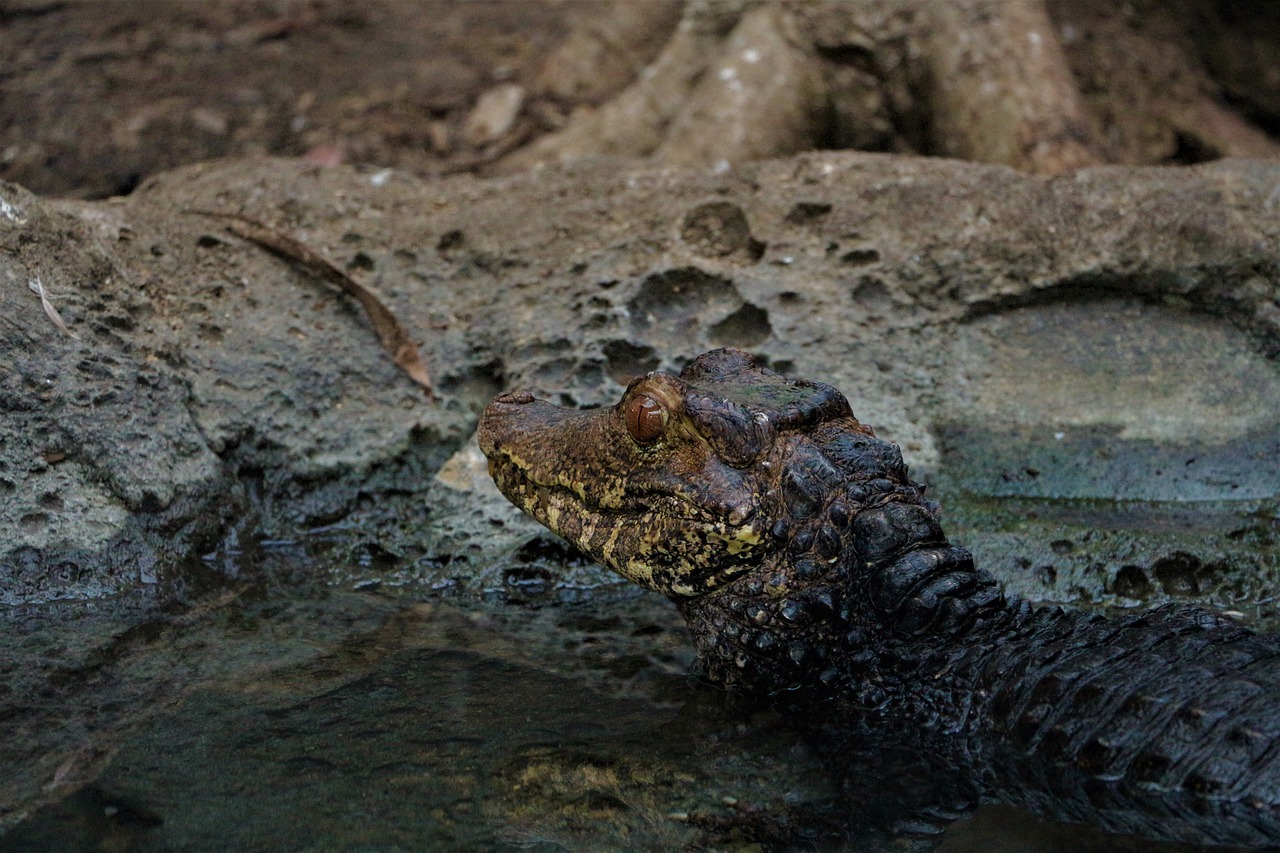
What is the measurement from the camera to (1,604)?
3543 mm

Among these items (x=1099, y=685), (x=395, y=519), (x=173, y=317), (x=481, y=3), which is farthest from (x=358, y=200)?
(x=481, y=3)

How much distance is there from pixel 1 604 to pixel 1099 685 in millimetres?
2961

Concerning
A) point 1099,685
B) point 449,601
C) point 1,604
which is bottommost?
point 449,601

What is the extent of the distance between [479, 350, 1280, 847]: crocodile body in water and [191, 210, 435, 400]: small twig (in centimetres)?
137

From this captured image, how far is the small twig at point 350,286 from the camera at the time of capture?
15.0 feet

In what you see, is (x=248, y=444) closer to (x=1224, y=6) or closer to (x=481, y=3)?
(x=481, y=3)

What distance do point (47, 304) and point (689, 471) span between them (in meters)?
2.21

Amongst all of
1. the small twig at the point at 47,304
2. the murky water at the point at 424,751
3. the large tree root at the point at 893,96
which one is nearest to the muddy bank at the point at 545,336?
the small twig at the point at 47,304

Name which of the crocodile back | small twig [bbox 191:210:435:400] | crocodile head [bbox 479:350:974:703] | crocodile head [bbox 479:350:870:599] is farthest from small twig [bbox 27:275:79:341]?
the crocodile back

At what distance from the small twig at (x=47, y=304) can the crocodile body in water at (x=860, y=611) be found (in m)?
1.72

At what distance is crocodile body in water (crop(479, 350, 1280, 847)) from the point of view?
8.88ft

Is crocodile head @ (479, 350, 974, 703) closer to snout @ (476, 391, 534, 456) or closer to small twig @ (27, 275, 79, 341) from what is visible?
snout @ (476, 391, 534, 456)

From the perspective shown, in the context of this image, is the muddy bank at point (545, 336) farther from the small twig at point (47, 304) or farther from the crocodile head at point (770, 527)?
the crocodile head at point (770, 527)

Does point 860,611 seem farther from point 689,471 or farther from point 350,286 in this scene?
point 350,286
